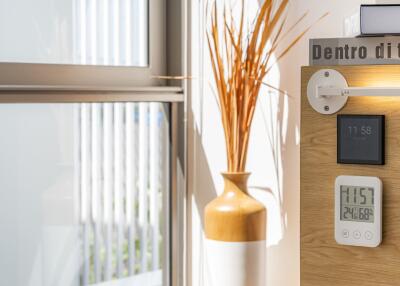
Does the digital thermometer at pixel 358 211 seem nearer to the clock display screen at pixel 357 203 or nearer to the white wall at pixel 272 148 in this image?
the clock display screen at pixel 357 203

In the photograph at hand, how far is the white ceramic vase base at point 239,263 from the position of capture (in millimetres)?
2111

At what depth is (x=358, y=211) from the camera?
181cm

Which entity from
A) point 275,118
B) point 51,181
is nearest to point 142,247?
point 51,181

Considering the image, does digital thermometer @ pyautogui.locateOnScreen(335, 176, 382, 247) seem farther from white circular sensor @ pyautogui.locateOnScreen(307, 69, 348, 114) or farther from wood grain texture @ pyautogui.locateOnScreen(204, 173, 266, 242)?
wood grain texture @ pyautogui.locateOnScreen(204, 173, 266, 242)

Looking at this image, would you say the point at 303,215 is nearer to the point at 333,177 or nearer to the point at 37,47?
the point at 333,177

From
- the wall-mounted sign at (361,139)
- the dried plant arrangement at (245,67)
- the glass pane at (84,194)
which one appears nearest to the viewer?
the wall-mounted sign at (361,139)

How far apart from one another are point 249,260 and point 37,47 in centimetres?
85

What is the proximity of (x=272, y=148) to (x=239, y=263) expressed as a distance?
40cm

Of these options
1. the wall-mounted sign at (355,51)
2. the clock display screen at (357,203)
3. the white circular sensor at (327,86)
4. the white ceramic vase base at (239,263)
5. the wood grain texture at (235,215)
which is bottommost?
the white ceramic vase base at (239,263)

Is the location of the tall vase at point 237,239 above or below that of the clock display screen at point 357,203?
below

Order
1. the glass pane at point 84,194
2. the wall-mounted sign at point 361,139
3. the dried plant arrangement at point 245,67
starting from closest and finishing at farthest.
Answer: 1. the wall-mounted sign at point 361,139
2. the glass pane at point 84,194
3. the dried plant arrangement at point 245,67

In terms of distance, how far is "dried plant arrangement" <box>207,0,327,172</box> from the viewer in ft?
7.07

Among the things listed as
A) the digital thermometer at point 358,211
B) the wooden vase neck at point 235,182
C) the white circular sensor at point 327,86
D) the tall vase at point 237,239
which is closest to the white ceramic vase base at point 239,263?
the tall vase at point 237,239

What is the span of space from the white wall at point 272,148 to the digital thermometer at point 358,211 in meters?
0.41
